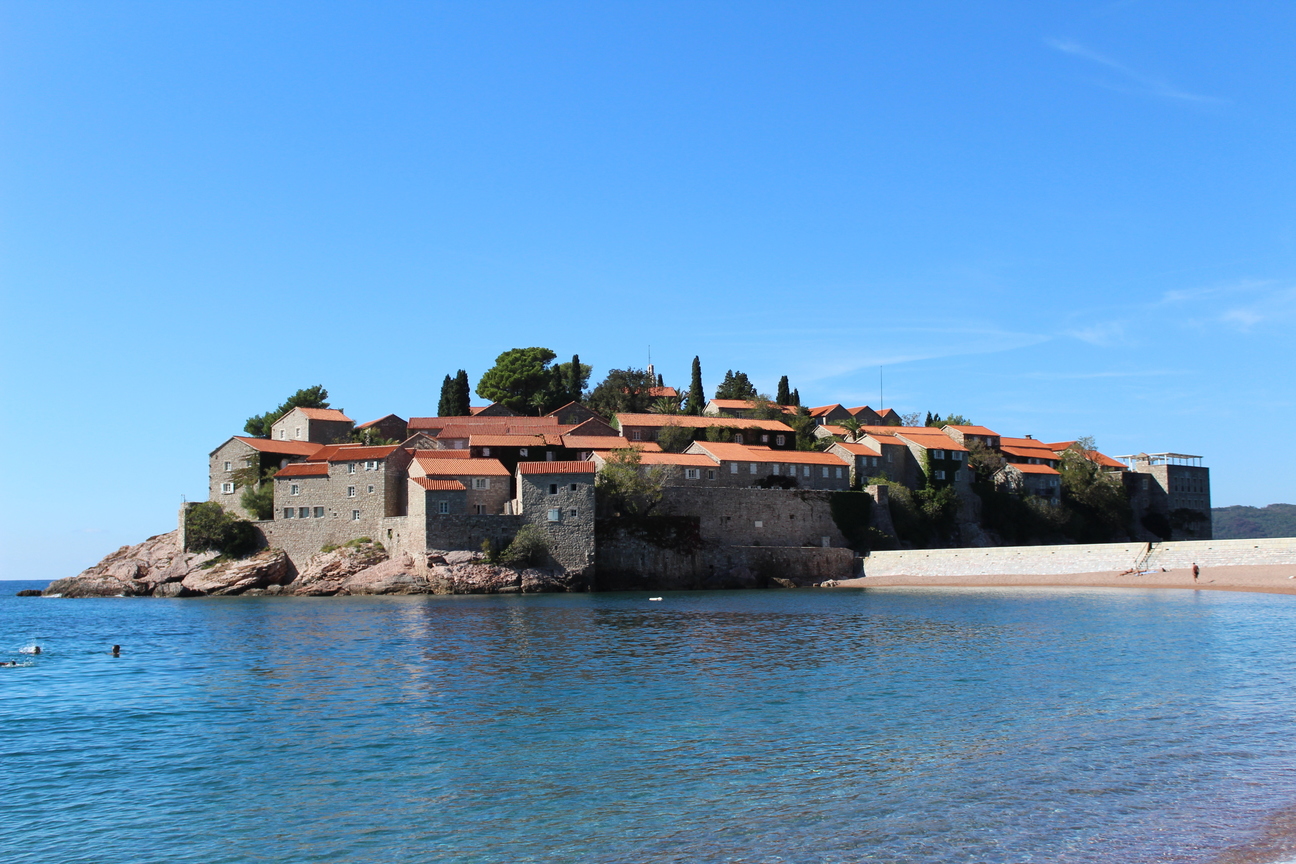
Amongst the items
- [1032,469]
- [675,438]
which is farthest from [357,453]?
[1032,469]

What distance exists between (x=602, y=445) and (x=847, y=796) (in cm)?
5356

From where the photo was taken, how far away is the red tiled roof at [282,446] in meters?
63.5

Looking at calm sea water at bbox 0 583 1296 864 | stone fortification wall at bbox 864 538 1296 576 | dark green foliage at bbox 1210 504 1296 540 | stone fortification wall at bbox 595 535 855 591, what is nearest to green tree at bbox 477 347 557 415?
stone fortification wall at bbox 595 535 855 591

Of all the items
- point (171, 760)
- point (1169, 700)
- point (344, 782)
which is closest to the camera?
point (344, 782)

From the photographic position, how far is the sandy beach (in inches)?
1597

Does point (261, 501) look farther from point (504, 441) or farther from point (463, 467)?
point (504, 441)

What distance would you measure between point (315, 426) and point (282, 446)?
19.8 feet

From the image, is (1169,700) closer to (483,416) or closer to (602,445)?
(602,445)

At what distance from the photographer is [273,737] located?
15.6 m

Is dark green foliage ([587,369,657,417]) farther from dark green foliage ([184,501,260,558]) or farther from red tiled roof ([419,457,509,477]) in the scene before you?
dark green foliage ([184,501,260,558])

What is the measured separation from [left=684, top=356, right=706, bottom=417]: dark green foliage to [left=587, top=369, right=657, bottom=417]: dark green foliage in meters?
3.56

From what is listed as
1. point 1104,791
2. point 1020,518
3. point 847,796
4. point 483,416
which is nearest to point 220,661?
point 847,796

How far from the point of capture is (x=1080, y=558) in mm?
48938

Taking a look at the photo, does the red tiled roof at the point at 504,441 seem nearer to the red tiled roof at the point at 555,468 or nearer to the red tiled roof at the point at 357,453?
the red tiled roof at the point at 357,453
